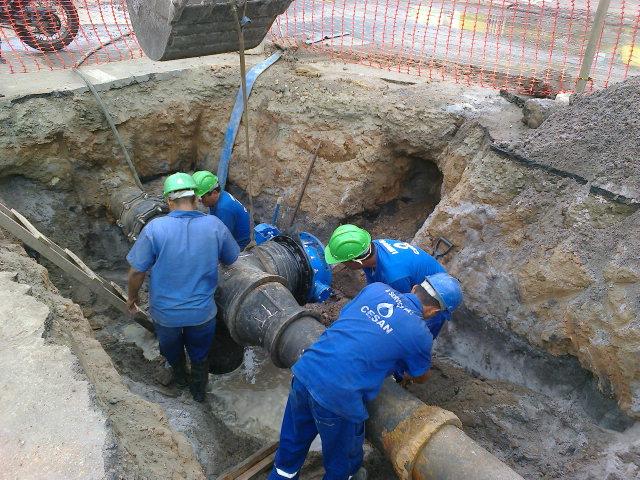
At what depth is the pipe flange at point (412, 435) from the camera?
2.91m

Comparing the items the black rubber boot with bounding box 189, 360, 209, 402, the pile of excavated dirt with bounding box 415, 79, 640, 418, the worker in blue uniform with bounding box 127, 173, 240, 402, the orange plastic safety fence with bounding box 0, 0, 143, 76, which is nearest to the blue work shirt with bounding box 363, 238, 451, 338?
the pile of excavated dirt with bounding box 415, 79, 640, 418

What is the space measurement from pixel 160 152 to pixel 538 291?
447cm

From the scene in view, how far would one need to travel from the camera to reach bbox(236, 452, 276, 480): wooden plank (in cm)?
377

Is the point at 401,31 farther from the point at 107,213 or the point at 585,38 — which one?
the point at 107,213

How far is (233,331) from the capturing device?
4.09 m

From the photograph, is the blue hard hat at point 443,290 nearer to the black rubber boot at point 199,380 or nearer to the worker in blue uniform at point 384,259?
the worker in blue uniform at point 384,259

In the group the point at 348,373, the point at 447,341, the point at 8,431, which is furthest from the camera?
the point at 447,341

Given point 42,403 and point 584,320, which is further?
point 584,320

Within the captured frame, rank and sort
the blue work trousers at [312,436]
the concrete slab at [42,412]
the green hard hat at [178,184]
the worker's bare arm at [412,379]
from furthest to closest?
the worker's bare arm at [412,379] → the green hard hat at [178,184] → the blue work trousers at [312,436] → the concrete slab at [42,412]

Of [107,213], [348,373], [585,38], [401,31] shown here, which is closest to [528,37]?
[585,38]

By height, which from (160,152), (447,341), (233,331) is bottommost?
(447,341)

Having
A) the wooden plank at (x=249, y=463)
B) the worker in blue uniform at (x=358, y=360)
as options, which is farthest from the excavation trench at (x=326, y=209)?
the worker in blue uniform at (x=358, y=360)

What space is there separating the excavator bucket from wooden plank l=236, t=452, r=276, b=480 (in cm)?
299

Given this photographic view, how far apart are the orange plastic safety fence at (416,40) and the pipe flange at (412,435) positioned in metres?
3.95
